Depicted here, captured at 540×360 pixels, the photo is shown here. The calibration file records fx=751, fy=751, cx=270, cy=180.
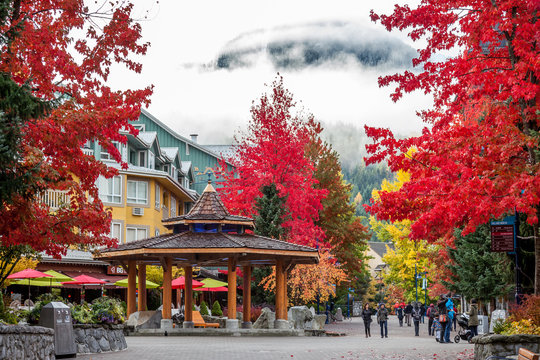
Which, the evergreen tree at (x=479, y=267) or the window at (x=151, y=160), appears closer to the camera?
the evergreen tree at (x=479, y=267)

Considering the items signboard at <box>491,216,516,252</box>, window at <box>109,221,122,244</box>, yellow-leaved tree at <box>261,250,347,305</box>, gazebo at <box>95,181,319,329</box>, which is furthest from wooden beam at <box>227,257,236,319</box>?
window at <box>109,221,122,244</box>

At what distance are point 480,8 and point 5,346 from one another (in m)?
12.9

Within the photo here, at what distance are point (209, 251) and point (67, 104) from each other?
13.8 m

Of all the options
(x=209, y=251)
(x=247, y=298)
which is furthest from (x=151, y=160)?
(x=209, y=251)

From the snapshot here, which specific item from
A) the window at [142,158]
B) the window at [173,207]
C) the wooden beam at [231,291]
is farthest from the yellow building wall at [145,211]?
the wooden beam at [231,291]

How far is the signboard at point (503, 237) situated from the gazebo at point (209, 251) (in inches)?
387

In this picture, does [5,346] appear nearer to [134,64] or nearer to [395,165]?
[134,64]

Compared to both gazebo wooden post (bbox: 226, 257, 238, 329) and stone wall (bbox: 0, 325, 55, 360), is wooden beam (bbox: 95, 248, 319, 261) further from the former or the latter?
stone wall (bbox: 0, 325, 55, 360)

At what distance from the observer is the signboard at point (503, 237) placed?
69.9 feet

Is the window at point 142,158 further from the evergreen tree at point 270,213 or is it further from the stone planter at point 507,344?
the stone planter at point 507,344

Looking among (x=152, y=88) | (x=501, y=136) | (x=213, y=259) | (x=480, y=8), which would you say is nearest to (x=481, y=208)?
(x=501, y=136)

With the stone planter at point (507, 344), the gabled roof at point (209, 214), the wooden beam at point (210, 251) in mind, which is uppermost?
the gabled roof at point (209, 214)

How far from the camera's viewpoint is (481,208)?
53.4 feet

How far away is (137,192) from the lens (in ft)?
172
